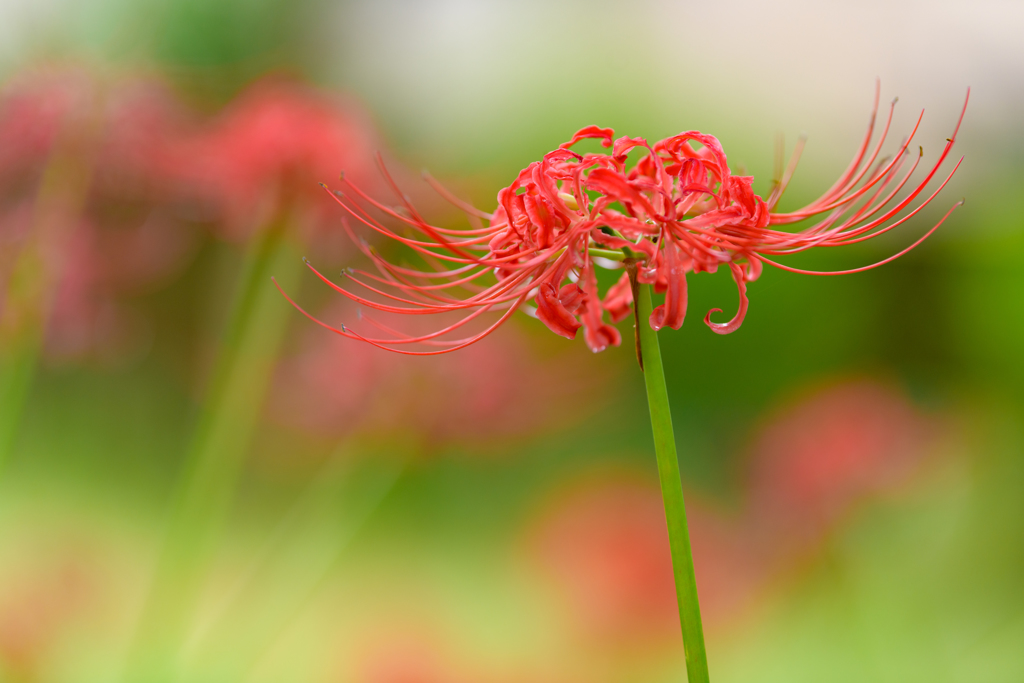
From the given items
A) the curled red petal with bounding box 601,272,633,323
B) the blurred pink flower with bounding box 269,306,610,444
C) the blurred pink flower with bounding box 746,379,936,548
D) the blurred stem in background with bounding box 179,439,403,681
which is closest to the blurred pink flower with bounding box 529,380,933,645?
the blurred pink flower with bounding box 746,379,936,548

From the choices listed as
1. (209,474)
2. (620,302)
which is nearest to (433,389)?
(209,474)

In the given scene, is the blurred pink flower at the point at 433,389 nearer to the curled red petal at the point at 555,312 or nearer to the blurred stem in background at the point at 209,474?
the blurred stem in background at the point at 209,474

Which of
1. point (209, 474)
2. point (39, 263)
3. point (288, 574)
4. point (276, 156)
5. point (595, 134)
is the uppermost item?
point (595, 134)

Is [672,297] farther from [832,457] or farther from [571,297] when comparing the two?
[832,457]

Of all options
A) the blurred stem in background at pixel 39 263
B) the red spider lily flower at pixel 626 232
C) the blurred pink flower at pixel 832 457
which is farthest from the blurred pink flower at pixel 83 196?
the blurred pink flower at pixel 832 457

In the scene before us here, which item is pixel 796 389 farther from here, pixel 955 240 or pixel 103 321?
pixel 103 321

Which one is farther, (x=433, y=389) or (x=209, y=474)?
(x=433, y=389)
